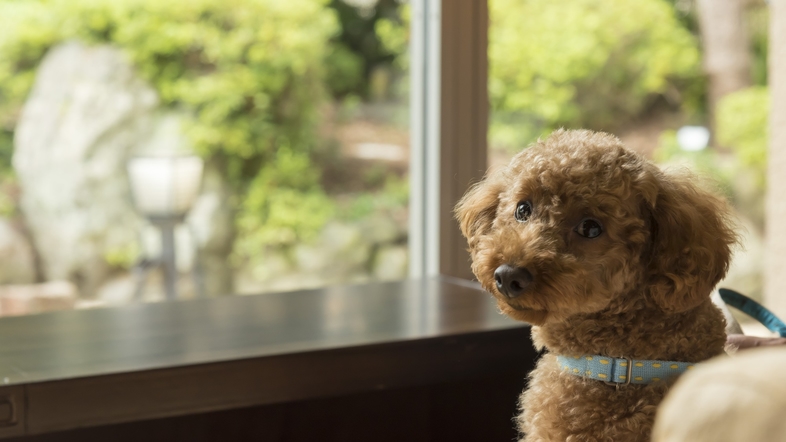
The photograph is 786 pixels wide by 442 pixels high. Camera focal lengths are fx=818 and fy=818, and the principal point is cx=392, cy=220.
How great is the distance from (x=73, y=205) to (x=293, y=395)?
1.73m

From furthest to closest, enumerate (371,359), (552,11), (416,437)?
1. (552,11)
2. (416,437)
3. (371,359)

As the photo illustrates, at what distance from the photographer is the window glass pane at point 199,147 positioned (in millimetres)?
2551

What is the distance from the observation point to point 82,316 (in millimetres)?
1461

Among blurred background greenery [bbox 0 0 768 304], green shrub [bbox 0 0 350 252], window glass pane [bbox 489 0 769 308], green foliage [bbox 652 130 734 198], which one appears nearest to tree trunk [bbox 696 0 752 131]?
window glass pane [bbox 489 0 769 308]

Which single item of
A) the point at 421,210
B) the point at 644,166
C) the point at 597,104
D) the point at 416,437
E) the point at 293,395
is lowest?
the point at 416,437

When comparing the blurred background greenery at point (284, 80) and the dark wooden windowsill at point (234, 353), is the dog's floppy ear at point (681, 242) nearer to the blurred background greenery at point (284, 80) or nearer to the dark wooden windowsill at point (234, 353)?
the dark wooden windowsill at point (234, 353)

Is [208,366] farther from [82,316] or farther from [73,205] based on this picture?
[73,205]

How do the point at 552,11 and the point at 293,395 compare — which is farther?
the point at 552,11

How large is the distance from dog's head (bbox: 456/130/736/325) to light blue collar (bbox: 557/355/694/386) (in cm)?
6

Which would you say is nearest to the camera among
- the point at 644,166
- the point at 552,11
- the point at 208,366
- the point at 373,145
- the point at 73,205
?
the point at 644,166

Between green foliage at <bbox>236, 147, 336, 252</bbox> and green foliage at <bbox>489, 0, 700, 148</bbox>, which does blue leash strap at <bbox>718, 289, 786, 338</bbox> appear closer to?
green foliage at <bbox>489, 0, 700, 148</bbox>

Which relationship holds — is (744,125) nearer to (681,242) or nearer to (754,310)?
(754,310)

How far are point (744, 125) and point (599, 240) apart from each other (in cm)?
308

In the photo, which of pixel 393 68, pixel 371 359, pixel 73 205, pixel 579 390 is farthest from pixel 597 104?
pixel 579 390
